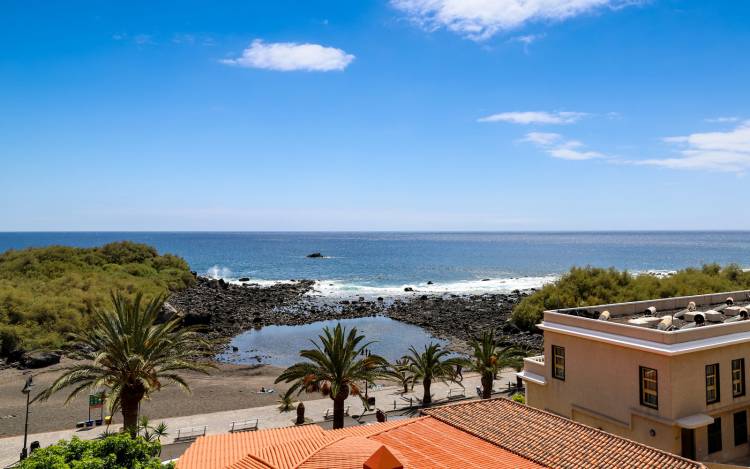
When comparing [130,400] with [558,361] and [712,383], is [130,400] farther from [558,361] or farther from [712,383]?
[712,383]

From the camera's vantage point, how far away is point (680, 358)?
53.4ft

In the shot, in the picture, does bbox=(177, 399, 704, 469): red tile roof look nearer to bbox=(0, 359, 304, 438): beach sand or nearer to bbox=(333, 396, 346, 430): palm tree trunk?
bbox=(333, 396, 346, 430): palm tree trunk

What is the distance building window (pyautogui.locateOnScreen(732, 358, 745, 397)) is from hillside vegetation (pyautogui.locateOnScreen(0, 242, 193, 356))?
32.8m

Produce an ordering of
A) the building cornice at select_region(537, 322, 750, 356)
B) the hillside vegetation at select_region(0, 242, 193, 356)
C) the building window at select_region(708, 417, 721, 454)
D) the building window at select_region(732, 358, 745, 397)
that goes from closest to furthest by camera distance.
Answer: the building cornice at select_region(537, 322, 750, 356) < the building window at select_region(708, 417, 721, 454) < the building window at select_region(732, 358, 745, 397) < the hillside vegetation at select_region(0, 242, 193, 356)

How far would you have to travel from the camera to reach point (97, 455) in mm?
11258

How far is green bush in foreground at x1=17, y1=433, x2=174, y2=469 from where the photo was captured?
10172mm

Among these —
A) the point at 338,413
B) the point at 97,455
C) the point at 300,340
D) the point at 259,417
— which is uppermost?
the point at 97,455

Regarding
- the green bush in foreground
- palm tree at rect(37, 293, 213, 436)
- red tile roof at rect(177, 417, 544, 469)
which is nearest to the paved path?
palm tree at rect(37, 293, 213, 436)

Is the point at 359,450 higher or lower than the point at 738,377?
higher

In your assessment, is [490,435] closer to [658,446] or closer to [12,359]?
[658,446]

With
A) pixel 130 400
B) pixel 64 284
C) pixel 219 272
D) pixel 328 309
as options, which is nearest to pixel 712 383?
pixel 130 400

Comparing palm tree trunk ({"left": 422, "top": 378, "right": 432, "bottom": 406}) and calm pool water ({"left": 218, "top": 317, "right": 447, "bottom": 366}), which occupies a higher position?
palm tree trunk ({"left": 422, "top": 378, "right": 432, "bottom": 406})

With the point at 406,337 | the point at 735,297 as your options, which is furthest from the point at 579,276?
the point at 735,297

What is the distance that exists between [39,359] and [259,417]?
23.4m
